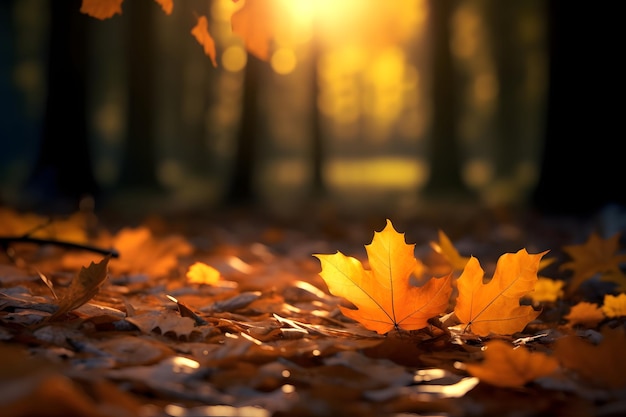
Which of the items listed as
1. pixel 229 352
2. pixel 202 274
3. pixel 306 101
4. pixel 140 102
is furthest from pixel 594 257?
pixel 306 101

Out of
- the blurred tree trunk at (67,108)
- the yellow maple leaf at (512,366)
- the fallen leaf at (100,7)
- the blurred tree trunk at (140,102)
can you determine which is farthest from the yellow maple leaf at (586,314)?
the blurred tree trunk at (140,102)

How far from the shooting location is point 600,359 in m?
1.57

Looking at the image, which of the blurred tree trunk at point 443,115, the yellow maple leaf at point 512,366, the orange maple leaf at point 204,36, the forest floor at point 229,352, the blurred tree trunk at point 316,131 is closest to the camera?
the forest floor at point 229,352

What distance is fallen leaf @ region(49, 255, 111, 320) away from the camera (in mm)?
1955

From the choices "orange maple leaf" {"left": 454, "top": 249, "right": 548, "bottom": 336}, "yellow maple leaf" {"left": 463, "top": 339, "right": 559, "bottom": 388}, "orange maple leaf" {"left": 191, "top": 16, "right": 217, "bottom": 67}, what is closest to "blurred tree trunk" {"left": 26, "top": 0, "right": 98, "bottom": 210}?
"orange maple leaf" {"left": 191, "top": 16, "right": 217, "bottom": 67}

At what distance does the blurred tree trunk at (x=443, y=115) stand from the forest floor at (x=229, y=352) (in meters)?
10.5

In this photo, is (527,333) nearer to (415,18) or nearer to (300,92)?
(415,18)

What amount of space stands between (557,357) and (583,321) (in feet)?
2.31

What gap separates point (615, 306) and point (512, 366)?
1.03 m

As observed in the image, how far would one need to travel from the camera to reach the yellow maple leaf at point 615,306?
2387mm

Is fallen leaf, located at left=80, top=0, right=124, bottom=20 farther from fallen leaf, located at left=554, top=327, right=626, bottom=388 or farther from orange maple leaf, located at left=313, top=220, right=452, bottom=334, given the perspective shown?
fallen leaf, located at left=554, top=327, right=626, bottom=388

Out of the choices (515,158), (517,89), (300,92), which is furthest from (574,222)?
(300,92)

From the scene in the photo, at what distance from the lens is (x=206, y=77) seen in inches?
868

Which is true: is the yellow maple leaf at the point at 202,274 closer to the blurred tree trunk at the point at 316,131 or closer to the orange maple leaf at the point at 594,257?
the orange maple leaf at the point at 594,257
